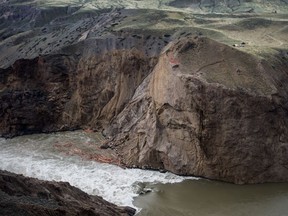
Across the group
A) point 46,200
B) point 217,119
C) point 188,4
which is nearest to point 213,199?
point 217,119

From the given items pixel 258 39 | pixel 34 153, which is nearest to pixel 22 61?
pixel 34 153

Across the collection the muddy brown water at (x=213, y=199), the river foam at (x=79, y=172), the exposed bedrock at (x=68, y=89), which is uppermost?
the exposed bedrock at (x=68, y=89)

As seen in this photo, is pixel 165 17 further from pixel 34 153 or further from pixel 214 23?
pixel 34 153

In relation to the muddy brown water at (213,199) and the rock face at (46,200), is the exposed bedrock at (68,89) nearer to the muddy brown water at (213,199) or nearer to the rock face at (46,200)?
the muddy brown water at (213,199)

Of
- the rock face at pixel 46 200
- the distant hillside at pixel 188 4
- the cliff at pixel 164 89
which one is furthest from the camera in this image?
the distant hillside at pixel 188 4

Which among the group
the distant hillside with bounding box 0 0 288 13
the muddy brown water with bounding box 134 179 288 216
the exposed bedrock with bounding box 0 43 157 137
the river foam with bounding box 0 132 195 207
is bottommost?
the river foam with bounding box 0 132 195 207

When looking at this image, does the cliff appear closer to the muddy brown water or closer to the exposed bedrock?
the exposed bedrock

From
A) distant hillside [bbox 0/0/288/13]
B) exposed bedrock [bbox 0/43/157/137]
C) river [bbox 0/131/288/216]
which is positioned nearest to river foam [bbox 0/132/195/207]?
river [bbox 0/131/288/216]

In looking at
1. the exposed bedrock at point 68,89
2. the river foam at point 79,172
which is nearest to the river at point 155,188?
the river foam at point 79,172
